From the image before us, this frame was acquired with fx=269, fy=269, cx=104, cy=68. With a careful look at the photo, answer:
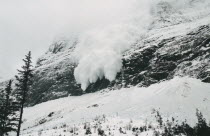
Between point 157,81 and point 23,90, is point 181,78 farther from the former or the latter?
point 23,90

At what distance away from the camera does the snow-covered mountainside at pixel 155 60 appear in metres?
74.2

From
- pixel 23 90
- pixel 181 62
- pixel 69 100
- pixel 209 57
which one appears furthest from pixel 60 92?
pixel 23 90

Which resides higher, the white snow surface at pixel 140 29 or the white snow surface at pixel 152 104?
the white snow surface at pixel 140 29

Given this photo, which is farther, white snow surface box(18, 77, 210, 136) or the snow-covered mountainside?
the snow-covered mountainside

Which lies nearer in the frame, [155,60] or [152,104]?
[152,104]

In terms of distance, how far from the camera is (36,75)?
124812mm

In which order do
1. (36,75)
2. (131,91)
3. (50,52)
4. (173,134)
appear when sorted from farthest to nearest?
(50,52)
(36,75)
(131,91)
(173,134)

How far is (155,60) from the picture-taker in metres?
84.2

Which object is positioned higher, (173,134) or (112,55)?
(112,55)

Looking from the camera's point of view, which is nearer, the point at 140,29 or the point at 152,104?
the point at 152,104

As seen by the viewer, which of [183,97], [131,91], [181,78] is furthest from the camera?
[131,91]

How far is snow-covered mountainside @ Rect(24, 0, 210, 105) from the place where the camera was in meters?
74.2

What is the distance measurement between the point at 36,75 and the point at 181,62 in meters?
72.9

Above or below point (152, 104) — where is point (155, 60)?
above
